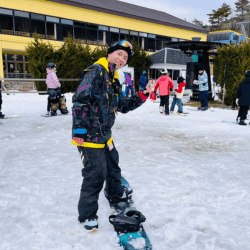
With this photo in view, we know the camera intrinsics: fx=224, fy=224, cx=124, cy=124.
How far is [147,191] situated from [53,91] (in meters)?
5.94

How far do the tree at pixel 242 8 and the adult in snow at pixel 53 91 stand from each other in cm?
8050

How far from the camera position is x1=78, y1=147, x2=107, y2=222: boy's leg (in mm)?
2029

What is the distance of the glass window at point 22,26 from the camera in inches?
802

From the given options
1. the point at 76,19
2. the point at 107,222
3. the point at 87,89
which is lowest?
the point at 107,222

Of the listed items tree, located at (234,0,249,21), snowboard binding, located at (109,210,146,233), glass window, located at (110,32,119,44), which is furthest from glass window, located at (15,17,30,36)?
tree, located at (234,0,249,21)

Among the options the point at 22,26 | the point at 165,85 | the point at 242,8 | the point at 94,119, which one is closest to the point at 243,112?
the point at 165,85

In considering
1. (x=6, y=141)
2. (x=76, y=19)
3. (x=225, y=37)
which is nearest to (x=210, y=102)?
(x=6, y=141)

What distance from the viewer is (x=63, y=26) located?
75.6 ft

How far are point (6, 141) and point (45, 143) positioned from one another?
3.00ft

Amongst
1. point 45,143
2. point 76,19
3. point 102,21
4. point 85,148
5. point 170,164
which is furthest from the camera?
point 102,21

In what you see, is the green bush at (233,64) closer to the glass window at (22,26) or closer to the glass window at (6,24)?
→ the glass window at (22,26)

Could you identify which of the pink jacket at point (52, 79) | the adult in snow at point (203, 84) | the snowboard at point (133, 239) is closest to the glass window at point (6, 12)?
the pink jacket at point (52, 79)

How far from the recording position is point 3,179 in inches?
125

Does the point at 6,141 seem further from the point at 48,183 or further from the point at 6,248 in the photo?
the point at 6,248
